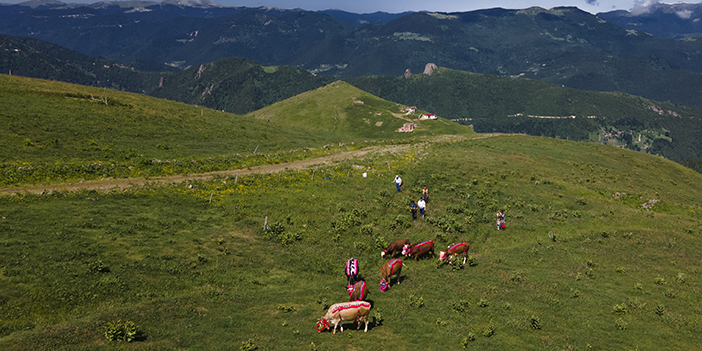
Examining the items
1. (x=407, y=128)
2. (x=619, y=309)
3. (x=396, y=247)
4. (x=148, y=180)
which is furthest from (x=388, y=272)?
(x=407, y=128)

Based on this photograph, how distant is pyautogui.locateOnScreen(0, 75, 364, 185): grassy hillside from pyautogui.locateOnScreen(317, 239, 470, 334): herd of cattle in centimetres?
3214

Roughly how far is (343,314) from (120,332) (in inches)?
430

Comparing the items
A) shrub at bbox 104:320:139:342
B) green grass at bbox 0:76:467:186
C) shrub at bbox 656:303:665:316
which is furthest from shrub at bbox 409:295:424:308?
green grass at bbox 0:76:467:186

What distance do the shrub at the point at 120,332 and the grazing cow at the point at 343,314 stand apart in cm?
905

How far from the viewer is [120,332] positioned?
17.8 meters

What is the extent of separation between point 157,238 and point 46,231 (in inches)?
281

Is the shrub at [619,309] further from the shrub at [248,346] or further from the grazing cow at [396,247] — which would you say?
the shrub at [248,346]

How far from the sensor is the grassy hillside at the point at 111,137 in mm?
45094

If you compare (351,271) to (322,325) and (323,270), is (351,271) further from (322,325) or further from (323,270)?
(322,325)

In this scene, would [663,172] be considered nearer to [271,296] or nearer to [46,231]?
[271,296]

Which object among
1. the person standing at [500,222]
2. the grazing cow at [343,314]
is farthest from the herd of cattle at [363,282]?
the person standing at [500,222]

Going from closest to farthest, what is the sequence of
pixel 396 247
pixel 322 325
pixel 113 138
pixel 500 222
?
pixel 322 325, pixel 396 247, pixel 500 222, pixel 113 138

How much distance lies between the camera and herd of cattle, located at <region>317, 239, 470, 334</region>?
20.4 m

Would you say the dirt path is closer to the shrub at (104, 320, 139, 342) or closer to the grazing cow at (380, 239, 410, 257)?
the shrub at (104, 320, 139, 342)
